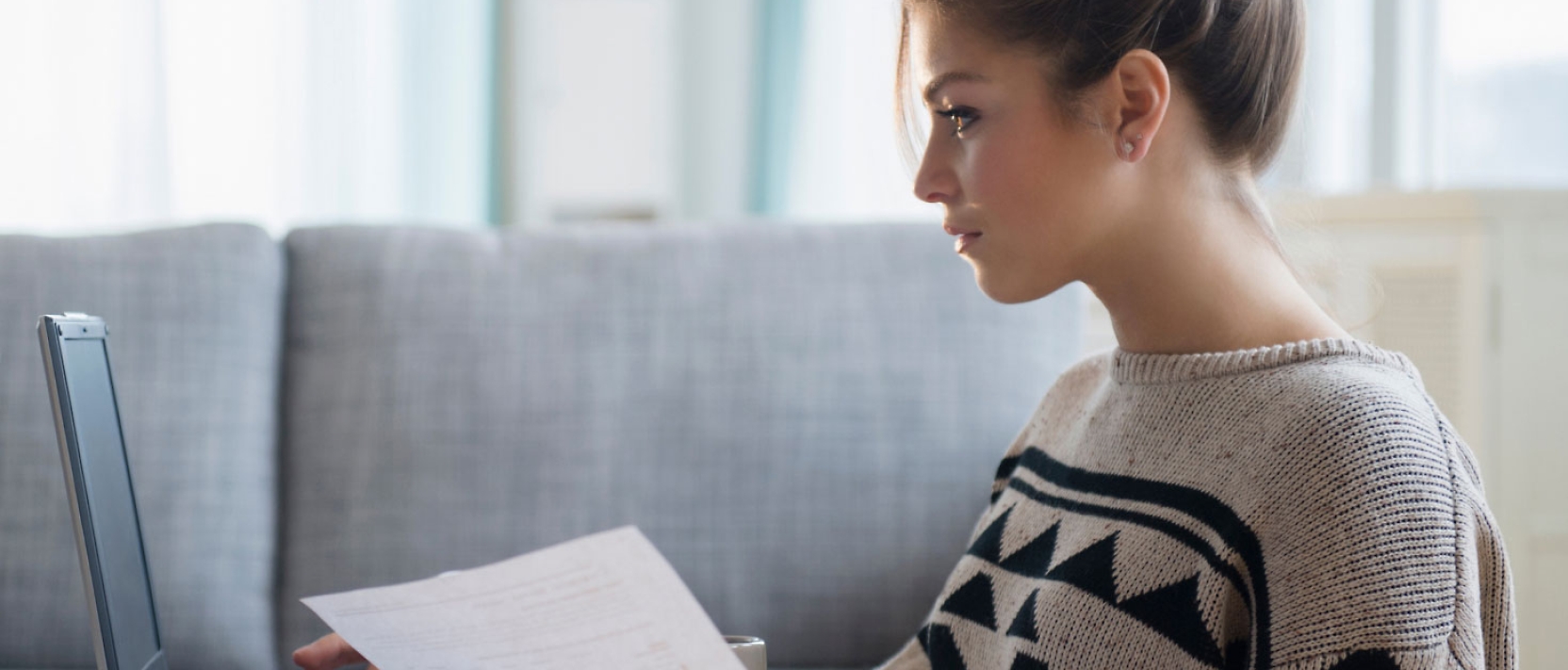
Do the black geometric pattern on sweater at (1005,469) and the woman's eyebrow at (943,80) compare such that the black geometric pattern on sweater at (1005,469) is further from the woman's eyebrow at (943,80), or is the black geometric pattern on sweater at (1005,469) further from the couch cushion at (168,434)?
the couch cushion at (168,434)

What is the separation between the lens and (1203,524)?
26.4 inches

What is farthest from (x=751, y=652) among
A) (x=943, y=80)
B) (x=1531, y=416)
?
(x=1531, y=416)

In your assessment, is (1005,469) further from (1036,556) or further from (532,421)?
(532,421)

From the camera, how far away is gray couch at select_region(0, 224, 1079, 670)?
1.31 m

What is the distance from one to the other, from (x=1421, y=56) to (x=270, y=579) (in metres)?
2.34

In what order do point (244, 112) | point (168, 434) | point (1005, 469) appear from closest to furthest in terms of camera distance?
1. point (1005, 469)
2. point (168, 434)
3. point (244, 112)

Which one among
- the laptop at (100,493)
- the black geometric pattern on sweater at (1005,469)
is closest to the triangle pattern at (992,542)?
the black geometric pattern on sweater at (1005,469)

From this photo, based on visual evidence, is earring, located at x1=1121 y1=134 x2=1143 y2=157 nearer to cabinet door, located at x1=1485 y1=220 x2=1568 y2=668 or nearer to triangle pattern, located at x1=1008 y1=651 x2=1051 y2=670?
triangle pattern, located at x1=1008 y1=651 x2=1051 y2=670

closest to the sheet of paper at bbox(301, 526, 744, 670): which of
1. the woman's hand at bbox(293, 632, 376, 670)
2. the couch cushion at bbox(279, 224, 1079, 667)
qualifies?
the woman's hand at bbox(293, 632, 376, 670)

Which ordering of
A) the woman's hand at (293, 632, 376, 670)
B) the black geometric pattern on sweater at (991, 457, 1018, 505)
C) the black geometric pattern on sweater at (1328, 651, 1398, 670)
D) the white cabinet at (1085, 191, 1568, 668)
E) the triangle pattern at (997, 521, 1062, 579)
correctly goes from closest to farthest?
the black geometric pattern on sweater at (1328, 651, 1398, 670), the triangle pattern at (997, 521, 1062, 579), the woman's hand at (293, 632, 376, 670), the black geometric pattern on sweater at (991, 457, 1018, 505), the white cabinet at (1085, 191, 1568, 668)

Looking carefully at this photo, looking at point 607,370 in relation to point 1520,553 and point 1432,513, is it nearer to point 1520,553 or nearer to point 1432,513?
point 1432,513

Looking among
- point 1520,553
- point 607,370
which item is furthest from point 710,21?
point 1520,553

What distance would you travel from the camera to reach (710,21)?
119 inches

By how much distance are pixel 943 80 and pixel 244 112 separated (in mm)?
2184
